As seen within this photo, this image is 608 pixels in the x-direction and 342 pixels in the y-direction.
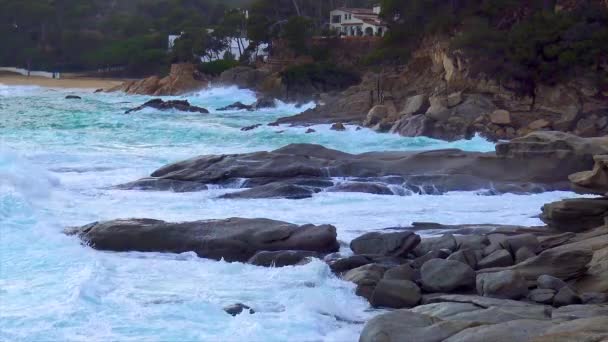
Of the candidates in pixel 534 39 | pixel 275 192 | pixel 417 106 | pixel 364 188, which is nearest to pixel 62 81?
pixel 417 106

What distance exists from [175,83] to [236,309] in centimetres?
5326

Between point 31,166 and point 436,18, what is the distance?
2556 centimetres

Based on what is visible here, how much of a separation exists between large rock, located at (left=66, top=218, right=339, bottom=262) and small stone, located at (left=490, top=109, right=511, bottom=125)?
19.3 m

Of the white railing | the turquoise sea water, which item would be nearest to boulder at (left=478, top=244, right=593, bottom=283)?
the turquoise sea water

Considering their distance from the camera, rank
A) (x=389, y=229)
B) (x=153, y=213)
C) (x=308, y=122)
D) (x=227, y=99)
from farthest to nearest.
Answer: (x=227, y=99) → (x=308, y=122) → (x=153, y=213) → (x=389, y=229)

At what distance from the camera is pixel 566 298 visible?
10.6 meters

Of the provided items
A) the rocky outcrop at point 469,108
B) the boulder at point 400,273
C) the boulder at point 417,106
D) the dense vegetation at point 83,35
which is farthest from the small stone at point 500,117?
the dense vegetation at point 83,35

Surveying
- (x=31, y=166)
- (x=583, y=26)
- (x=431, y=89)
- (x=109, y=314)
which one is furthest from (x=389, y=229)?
(x=431, y=89)

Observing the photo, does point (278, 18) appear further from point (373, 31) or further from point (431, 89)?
point (431, 89)

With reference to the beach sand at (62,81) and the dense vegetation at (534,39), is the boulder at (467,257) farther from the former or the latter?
the beach sand at (62,81)

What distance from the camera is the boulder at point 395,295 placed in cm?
1116

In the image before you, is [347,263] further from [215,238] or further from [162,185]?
[162,185]

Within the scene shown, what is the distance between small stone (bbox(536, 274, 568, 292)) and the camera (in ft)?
36.2

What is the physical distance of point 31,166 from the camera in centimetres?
2148
